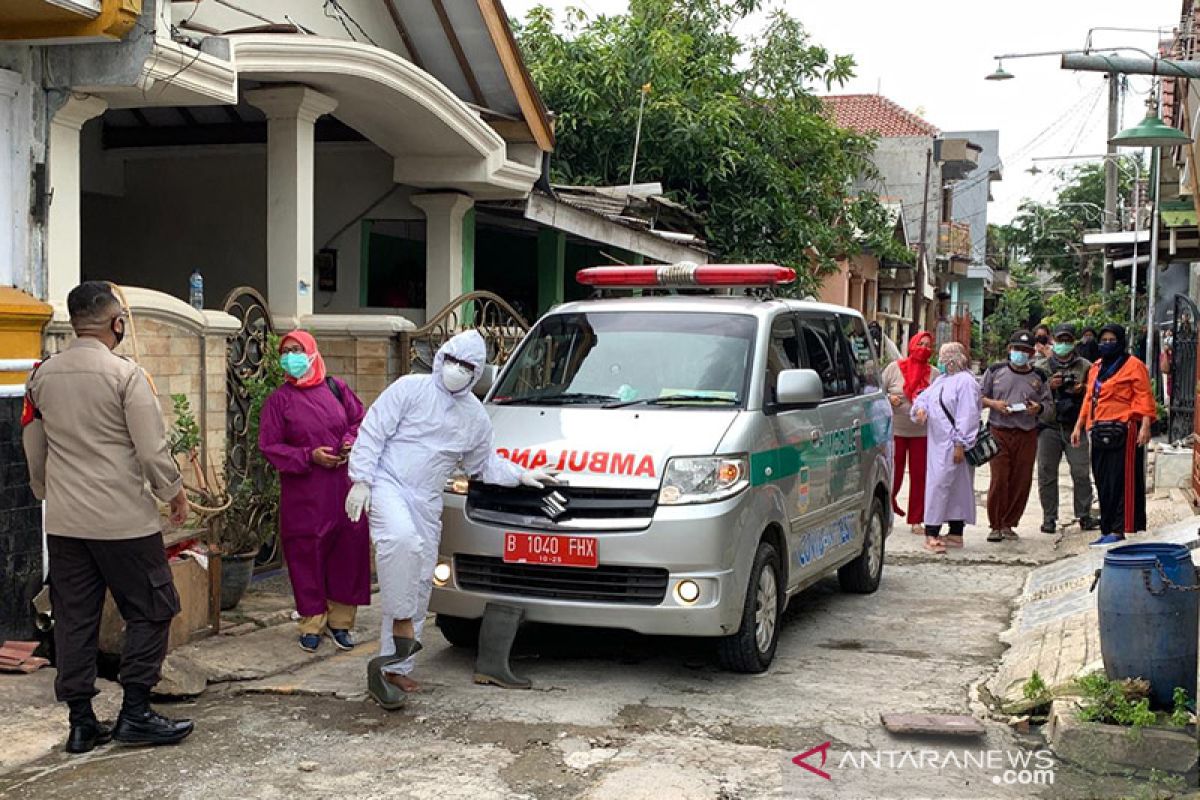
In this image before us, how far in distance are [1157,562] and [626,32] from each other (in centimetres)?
1371

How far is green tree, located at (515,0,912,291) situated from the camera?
58.1ft

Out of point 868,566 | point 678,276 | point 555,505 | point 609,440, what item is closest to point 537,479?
point 555,505

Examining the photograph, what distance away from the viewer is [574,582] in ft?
21.0

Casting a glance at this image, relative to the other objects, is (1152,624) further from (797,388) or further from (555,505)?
(555,505)

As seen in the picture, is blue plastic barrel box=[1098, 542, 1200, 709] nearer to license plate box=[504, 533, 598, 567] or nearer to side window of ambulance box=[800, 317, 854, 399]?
license plate box=[504, 533, 598, 567]

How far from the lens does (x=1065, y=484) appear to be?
17.2 meters

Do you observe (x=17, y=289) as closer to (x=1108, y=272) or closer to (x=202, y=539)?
(x=202, y=539)

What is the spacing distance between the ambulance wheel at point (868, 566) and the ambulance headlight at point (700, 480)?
290 centimetres

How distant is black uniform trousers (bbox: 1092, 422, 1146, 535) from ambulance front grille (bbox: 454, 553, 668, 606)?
5906mm

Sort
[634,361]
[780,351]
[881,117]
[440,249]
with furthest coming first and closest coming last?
[881,117] < [440,249] < [780,351] < [634,361]

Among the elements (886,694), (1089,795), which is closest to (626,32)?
(886,694)

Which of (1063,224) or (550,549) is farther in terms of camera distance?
(1063,224)

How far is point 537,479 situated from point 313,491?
1.41m

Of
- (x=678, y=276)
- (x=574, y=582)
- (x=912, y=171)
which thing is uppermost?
(x=912, y=171)
